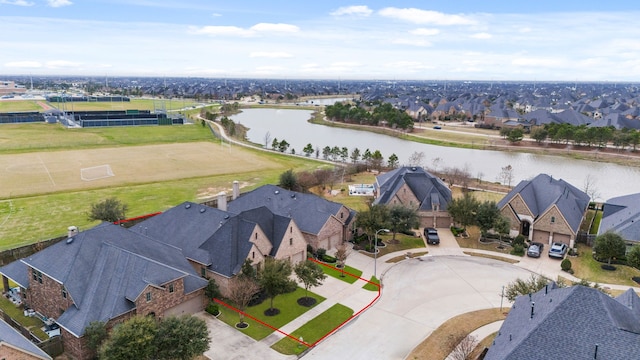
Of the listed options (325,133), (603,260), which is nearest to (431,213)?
(603,260)

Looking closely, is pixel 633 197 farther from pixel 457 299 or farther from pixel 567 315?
pixel 567 315

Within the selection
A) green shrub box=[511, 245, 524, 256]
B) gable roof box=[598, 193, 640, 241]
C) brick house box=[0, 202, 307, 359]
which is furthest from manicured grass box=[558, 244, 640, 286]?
brick house box=[0, 202, 307, 359]

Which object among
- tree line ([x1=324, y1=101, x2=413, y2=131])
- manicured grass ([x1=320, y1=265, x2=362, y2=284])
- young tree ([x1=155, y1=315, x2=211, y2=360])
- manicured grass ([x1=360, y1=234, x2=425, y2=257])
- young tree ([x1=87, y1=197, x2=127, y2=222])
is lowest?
manicured grass ([x1=320, y1=265, x2=362, y2=284])

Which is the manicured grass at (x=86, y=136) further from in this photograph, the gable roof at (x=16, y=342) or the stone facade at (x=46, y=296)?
the gable roof at (x=16, y=342)

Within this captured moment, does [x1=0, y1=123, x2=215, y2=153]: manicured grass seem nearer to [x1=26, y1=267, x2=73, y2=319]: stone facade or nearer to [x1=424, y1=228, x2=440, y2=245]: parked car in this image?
[x1=26, y1=267, x2=73, y2=319]: stone facade

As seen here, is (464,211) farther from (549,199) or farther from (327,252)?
(327,252)

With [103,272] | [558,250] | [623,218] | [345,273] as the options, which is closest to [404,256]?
[345,273]
